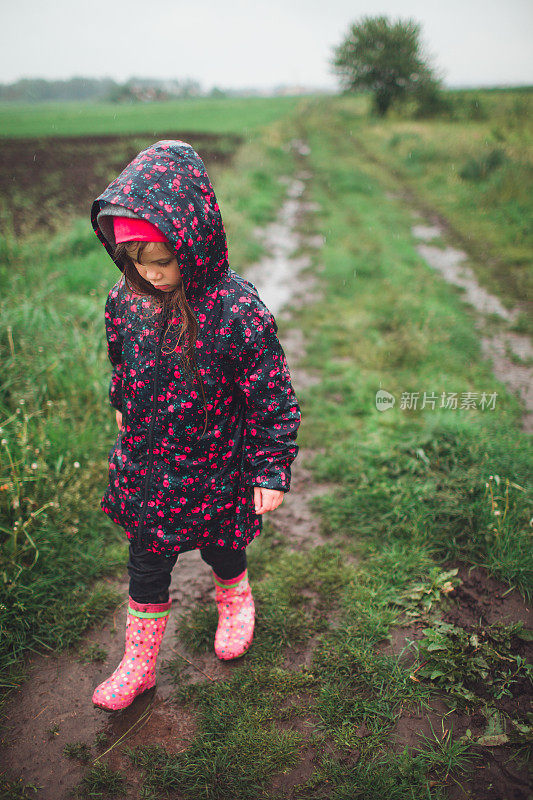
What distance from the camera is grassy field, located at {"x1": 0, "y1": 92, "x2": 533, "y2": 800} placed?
5.24 ft

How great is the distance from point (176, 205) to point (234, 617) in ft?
5.49

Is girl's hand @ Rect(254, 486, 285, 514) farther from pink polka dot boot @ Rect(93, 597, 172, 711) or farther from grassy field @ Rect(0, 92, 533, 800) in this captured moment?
grassy field @ Rect(0, 92, 533, 800)

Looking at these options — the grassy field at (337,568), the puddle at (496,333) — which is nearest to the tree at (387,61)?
the puddle at (496,333)

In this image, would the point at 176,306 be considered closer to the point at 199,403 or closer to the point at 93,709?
the point at 199,403

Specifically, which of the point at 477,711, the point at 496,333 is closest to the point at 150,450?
the point at 477,711

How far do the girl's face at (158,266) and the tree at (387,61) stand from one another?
3052cm

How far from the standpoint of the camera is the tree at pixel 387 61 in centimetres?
2725

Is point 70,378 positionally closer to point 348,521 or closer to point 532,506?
point 348,521

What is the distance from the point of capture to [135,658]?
1765 millimetres

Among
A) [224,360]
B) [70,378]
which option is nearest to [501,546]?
[224,360]

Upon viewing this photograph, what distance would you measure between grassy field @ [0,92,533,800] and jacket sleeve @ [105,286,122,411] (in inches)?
31.5

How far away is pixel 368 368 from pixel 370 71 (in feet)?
106

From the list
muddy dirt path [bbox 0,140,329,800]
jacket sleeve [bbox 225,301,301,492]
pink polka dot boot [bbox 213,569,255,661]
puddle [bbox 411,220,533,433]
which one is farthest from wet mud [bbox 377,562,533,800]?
puddle [bbox 411,220,533,433]

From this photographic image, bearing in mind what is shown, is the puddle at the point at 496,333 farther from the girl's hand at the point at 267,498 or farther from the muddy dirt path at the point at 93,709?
the girl's hand at the point at 267,498
